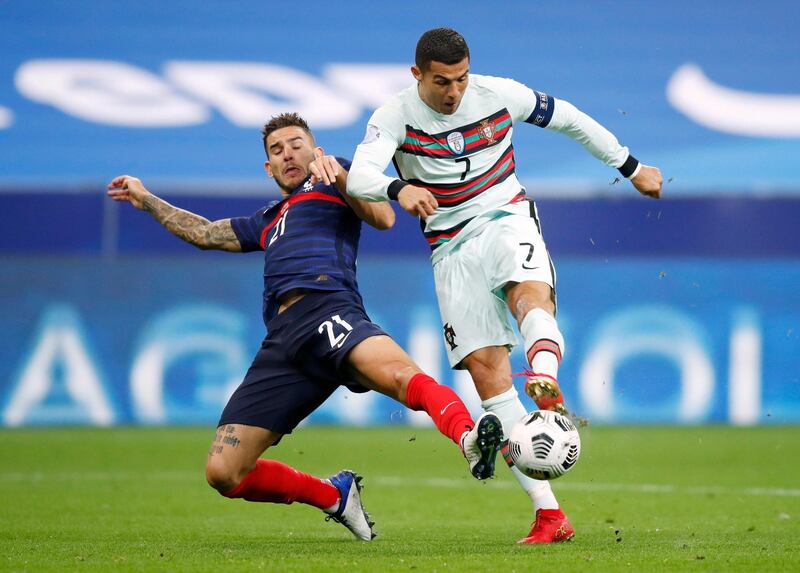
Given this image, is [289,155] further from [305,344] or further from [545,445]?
[545,445]

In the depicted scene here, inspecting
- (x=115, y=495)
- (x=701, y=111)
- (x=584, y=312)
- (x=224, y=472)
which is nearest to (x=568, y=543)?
(x=224, y=472)

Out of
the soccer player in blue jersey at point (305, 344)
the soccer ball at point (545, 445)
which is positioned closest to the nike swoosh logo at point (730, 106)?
the soccer player in blue jersey at point (305, 344)

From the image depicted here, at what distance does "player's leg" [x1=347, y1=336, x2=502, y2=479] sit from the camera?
16.3 feet

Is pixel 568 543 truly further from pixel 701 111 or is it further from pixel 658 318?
pixel 701 111

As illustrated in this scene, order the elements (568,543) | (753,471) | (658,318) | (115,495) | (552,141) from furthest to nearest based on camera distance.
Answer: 1. (552,141)
2. (658,318)
3. (753,471)
4. (115,495)
5. (568,543)

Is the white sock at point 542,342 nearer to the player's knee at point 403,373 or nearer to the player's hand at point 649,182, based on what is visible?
the player's knee at point 403,373

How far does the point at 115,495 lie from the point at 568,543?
13.7ft

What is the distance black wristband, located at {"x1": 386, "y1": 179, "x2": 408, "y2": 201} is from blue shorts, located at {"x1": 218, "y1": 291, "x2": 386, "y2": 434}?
25.1 inches

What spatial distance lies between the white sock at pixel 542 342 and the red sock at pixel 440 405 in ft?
1.21

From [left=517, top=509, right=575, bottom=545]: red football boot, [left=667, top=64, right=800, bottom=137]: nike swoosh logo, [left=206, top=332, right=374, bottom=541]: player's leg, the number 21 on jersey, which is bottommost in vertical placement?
[left=517, top=509, right=575, bottom=545]: red football boot

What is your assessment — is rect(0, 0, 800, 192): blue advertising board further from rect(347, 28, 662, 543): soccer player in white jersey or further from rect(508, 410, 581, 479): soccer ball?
rect(508, 410, 581, 479): soccer ball

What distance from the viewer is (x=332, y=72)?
17906 mm

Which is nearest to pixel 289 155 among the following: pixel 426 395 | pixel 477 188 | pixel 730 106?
pixel 477 188

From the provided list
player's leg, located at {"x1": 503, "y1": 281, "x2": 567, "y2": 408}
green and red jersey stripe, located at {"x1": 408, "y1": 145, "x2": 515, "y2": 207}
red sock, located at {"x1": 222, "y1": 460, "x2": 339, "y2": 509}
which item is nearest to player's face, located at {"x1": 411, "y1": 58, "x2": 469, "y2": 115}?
green and red jersey stripe, located at {"x1": 408, "y1": 145, "x2": 515, "y2": 207}
